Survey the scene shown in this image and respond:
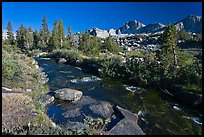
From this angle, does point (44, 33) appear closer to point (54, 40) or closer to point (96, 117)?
point (54, 40)

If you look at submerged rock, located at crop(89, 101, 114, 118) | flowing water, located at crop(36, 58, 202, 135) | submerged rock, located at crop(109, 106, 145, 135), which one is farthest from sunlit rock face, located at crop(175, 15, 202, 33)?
submerged rock, located at crop(109, 106, 145, 135)

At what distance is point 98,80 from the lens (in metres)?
21.4

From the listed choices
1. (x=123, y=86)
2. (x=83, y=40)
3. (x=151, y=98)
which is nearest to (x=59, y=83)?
(x=123, y=86)

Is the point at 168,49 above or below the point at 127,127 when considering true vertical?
above

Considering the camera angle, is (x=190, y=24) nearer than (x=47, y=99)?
No

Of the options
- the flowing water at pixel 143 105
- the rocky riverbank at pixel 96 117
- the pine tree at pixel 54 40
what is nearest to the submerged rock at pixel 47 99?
the flowing water at pixel 143 105

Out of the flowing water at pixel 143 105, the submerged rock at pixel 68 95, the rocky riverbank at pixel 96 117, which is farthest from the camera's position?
the submerged rock at pixel 68 95

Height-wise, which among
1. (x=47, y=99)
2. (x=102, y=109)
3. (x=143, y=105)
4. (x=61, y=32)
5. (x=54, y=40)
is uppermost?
(x=61, y=32)

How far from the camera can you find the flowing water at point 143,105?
11.5 metres

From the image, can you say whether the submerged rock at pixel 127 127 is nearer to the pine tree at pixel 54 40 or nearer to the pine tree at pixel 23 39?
the pine tree at pixel 54 40

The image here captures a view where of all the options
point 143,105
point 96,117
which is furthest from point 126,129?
point 143,105

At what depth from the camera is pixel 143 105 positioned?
14.6m

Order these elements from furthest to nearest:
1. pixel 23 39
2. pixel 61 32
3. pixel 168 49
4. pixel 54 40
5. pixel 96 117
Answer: pixel 23 39 < pixel 61 32 < pixel 54 40 < pixel 168 49 < pixel 96 117

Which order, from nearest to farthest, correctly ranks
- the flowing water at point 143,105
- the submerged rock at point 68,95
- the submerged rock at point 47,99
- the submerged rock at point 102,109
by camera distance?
the flowing water at point 143,105
the submerged rock at point 102,109
the submerged rock at point 47,99
the submerged rock at point 68,95
